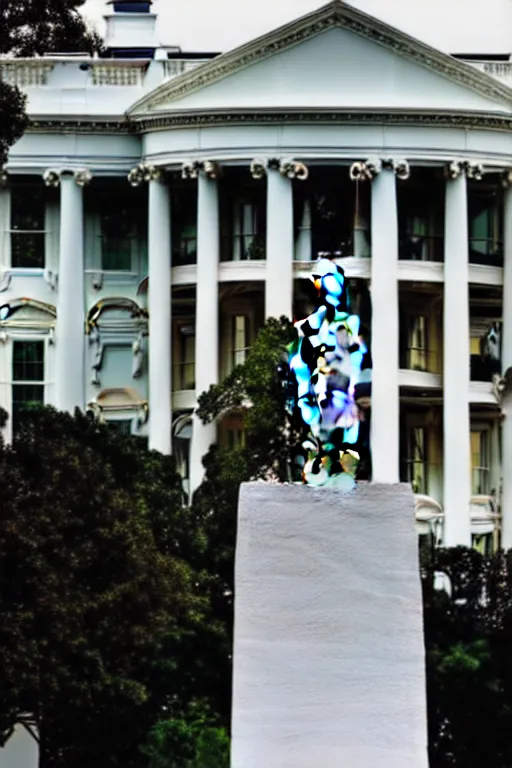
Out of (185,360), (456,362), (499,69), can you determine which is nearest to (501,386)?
(456,362)

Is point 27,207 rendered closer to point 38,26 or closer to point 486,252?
point 486,252

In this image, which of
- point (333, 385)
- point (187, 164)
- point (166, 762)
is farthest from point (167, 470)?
point (333, 385)

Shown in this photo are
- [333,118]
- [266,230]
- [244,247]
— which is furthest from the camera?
[244,247]

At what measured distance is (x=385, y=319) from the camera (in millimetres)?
92625

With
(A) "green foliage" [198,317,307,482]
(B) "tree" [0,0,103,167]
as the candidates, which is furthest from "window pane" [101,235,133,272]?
(B) "tree" [0,0,103,167]

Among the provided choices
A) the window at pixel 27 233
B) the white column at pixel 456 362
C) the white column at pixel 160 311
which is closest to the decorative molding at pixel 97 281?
the window at pixel 27 233

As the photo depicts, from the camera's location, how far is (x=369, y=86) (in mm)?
92375

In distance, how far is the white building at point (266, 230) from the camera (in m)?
92.2

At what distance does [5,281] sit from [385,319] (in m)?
10.6

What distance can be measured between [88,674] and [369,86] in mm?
34420

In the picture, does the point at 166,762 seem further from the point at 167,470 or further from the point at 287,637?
the point at 287,637

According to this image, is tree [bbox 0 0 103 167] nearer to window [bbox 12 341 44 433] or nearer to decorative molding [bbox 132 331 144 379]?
window [bbox 12 341 44 433]

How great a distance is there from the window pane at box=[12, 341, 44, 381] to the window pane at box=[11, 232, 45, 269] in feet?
7.28

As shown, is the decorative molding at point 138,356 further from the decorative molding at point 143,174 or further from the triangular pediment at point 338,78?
the triangular pediment at point 338,78
